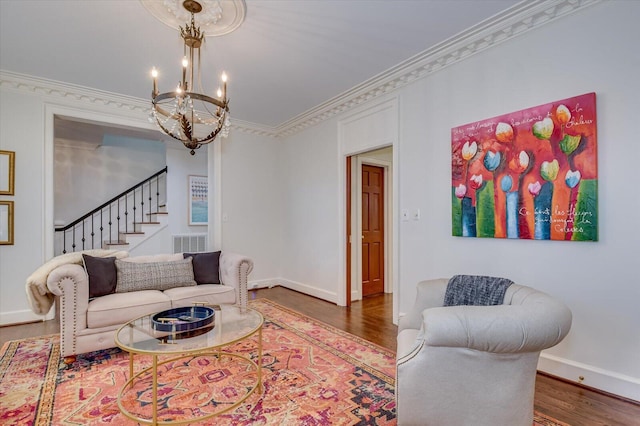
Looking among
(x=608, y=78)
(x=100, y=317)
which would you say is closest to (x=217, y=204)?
(x=100, y=317)

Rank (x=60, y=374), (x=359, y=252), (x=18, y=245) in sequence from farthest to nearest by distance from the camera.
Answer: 1. (x=359, y=252)
2. (x=18, y=245)
3. (x=60, y=374)

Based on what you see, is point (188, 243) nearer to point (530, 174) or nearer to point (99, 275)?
point (99, 275)

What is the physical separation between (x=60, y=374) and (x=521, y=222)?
12.3 ft

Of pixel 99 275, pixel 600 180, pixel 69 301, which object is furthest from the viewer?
pixel 99 275

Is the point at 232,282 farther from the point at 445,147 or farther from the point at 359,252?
the point at 445,147

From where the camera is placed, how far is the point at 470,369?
1541 mm

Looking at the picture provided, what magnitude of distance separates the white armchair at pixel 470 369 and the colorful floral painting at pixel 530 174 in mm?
1037

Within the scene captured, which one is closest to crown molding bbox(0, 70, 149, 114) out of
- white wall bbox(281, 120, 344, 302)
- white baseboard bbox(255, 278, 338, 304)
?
white wall bbox(281, 120, 344, 302)

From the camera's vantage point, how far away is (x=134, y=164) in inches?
264

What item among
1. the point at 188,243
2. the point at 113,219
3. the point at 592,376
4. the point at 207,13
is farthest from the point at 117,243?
the point at 592,376

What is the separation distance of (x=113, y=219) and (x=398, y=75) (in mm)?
6063

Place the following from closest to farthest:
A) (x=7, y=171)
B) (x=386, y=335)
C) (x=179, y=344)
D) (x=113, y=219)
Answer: (x=179, y=344)
(x=386, y=335)
(x=7, y=171)
(x=113, y=219)

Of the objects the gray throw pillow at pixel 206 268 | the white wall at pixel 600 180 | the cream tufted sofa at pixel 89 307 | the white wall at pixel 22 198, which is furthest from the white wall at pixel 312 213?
the white wall at pixel 22 198

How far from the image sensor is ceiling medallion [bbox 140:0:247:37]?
235 cm
